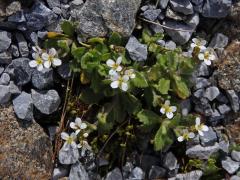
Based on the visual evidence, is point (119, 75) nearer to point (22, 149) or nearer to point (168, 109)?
point (168, 109)

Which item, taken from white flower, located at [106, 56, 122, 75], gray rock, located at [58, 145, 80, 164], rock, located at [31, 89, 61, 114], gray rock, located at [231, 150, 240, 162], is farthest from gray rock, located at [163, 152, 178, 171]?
rock, located at [31, 89, 61, 114]

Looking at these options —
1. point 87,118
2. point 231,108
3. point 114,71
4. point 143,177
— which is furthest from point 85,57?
point 231,108

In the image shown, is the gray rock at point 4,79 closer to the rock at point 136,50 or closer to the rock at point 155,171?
the rock at point 136,50

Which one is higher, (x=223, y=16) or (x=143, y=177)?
(x=223, y=16)

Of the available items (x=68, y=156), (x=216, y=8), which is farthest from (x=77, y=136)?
(x=216, y=8)

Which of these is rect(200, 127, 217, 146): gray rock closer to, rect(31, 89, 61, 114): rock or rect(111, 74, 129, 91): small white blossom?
rect(111, 74, 129, 91): small white blossom

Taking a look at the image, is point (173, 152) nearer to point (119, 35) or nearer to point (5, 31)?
point (119, 35)
